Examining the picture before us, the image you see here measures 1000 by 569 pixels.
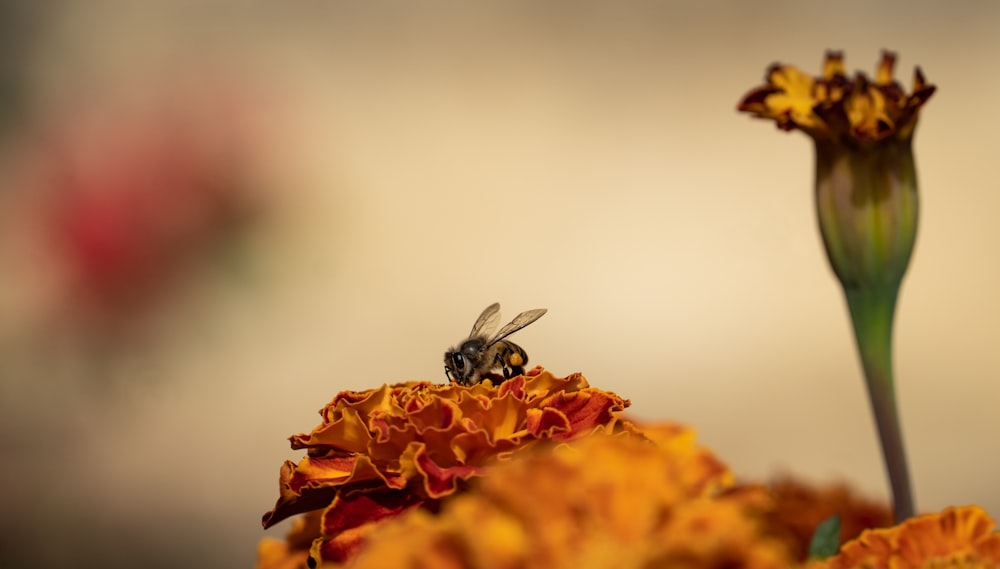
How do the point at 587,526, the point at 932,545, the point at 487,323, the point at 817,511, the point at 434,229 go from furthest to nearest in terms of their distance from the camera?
the point at 434,229
the point at 487,323
the point at 817,511
the point at 932,545
the point at 587,526

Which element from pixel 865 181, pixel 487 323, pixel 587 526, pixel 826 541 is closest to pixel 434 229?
pixel 487 323

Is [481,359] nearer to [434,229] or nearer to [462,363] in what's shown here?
[462,363]

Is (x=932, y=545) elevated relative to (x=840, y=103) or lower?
lower

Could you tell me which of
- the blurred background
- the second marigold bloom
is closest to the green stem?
the second marigold bloom

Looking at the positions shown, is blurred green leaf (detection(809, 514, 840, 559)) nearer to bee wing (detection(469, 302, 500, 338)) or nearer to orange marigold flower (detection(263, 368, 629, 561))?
orange marigold flower (detection(263, 368, 629, 561))

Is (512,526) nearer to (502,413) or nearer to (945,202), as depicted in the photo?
(502,413)

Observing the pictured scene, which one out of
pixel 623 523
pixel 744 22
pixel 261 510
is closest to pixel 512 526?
pixel 623 523
